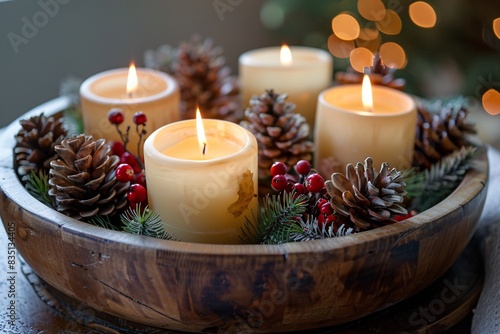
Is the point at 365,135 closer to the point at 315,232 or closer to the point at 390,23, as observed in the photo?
the point at 315,232

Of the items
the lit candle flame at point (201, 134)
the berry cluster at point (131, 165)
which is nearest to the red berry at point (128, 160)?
the berry cluster at point (131, 165)

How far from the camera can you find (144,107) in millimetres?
788

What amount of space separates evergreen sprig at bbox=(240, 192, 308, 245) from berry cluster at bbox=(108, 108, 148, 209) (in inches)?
5.1

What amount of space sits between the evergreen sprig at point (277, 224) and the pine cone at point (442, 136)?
28 cm

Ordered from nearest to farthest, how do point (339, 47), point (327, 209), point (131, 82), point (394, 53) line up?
1. point (327, 209)
2. point (131, 82)
3. point (394, 53)
4. point (339, 47)

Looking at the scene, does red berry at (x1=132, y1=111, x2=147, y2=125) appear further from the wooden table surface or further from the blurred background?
the blurred background

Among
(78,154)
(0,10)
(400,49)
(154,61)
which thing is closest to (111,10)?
(0,10)

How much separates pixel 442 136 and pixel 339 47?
33.3 inches

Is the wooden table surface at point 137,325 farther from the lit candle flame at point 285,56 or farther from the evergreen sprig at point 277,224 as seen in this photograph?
the lit candle flame at point 285,56

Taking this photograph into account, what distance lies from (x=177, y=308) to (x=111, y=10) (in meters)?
1.17

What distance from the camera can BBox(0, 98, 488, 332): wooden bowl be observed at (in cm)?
51

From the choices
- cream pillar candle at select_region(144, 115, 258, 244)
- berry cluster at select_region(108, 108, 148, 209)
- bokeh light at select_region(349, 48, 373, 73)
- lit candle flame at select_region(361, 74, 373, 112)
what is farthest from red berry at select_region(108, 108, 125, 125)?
bokeh light at select_region(349, 48, 373, 73)

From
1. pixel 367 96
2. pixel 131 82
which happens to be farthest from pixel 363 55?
pixel 131 82

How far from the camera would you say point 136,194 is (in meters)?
0.64
